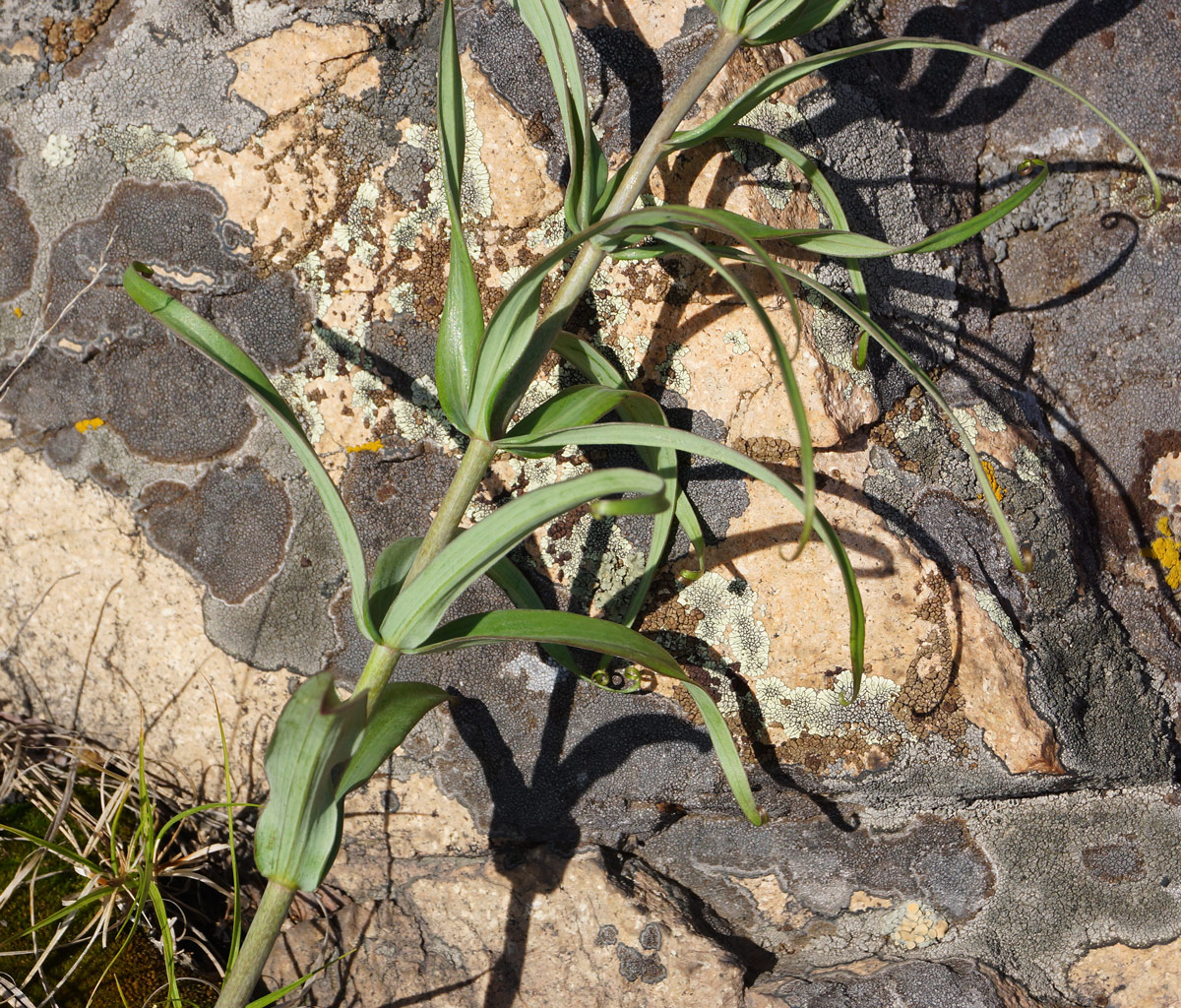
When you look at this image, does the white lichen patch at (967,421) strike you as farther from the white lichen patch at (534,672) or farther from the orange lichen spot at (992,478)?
the white lichen patch at (534,672)

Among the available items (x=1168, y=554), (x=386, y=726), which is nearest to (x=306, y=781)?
(x=386, y=726)

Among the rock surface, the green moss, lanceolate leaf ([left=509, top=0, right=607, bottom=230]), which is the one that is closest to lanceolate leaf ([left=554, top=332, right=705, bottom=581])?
the rock surface

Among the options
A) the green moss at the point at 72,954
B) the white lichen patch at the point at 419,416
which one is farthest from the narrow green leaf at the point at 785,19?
the green moss at the point at 72,954

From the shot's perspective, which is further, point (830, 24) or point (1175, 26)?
point (1175, 26)

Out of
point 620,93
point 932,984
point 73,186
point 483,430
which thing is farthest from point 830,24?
point 932,984

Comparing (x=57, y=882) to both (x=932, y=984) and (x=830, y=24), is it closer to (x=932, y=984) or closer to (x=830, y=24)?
(x=932, y=984)

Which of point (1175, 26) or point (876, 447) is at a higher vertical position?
point (1175, 26)

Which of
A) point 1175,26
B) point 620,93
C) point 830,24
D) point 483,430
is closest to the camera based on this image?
point 483,430

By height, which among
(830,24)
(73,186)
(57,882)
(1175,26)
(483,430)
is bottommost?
(57,882)
